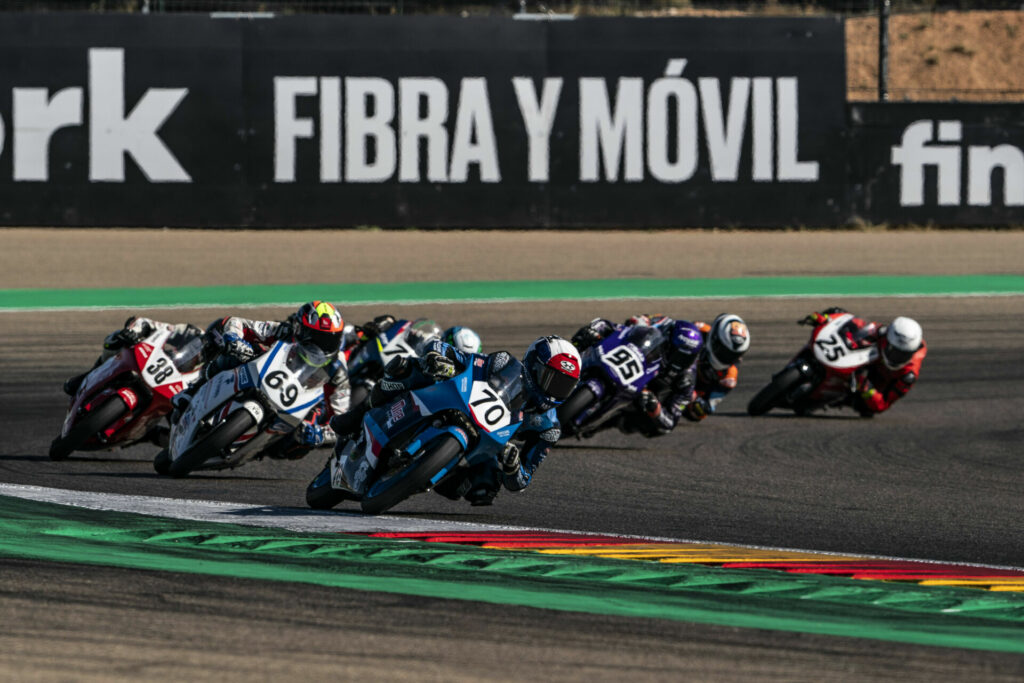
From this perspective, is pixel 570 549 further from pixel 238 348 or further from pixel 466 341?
pixel 466 341

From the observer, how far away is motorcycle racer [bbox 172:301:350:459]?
10.4 meters

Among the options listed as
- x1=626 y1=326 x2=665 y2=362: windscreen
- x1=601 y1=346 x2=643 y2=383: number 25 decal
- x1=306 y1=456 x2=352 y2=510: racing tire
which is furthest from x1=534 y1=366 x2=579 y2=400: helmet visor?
x1=626 y1=326 x2=665 y2=362: windscreen

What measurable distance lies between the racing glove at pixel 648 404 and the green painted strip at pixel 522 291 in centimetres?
703

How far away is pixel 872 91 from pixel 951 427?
1236cm

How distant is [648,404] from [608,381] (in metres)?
0.36

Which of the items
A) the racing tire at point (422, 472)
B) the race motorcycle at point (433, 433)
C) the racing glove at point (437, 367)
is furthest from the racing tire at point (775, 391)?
the racing tire at point (422, 472)

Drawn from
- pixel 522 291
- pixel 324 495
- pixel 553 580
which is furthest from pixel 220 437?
pixel 522 291

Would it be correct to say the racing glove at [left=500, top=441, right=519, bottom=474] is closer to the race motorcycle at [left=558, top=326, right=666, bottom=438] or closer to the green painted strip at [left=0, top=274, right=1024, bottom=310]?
the race motorcycle at [left=558, top=326, right=666, bottom=438]

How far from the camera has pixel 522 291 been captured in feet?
67.2

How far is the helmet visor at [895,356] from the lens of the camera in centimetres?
1475

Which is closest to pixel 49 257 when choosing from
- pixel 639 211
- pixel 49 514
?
pixel 639 211

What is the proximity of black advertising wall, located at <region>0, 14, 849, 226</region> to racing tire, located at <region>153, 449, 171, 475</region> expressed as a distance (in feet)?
41.6

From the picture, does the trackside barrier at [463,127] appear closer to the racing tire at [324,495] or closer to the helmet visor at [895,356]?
the helmet visor at [895,356]

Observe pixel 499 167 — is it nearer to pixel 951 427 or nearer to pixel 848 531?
pixel 951 427
